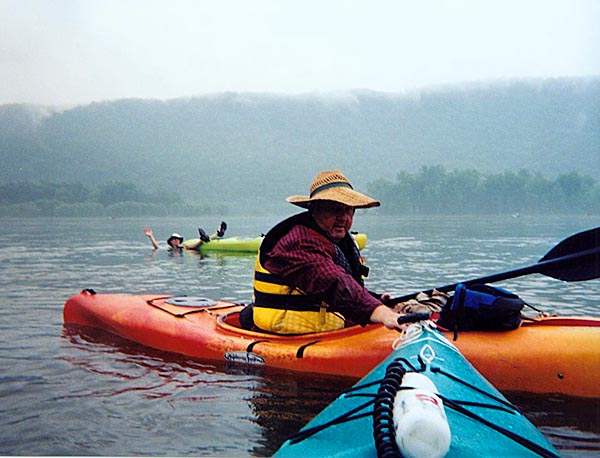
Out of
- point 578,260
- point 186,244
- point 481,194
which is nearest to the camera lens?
point 578,260

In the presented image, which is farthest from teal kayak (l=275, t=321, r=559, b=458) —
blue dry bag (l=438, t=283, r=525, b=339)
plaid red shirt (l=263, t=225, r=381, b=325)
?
blue dry bag (l=438, t=283, r=525, b=339)

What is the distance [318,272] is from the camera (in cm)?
252

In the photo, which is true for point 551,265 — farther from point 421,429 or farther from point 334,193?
point 421,429

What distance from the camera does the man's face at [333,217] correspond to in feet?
8.84

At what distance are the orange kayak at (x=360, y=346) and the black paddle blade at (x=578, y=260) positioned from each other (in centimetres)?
24

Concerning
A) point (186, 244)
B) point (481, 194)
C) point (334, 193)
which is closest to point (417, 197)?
point (481, 194)

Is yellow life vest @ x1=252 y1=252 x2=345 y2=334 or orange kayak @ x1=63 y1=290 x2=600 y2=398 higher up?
yellow life vest @ x1=252 y1=252 x2=345 y2=334

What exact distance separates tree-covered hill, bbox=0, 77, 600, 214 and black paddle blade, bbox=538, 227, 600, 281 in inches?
86.9

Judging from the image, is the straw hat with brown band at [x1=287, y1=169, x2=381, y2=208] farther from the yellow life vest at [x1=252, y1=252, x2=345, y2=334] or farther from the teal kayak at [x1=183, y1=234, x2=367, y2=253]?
the teal kayak at [x1=183, y1=234, x2=367, y2=253]

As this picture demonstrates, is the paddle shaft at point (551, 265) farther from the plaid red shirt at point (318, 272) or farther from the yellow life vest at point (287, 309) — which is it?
the yellow life vest at point (287, 309)

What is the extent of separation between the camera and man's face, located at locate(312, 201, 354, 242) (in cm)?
270

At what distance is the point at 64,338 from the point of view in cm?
363

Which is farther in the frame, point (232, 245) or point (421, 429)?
point (232, 245)

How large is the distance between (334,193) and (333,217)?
0.15 m
